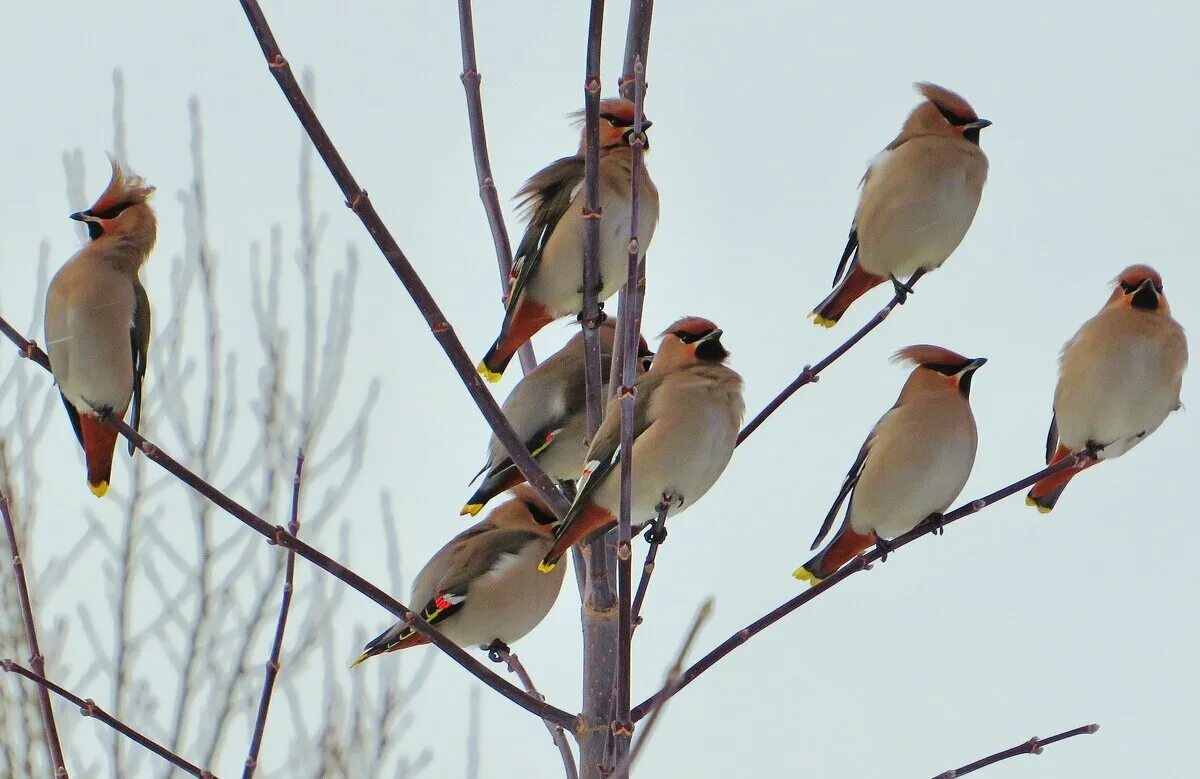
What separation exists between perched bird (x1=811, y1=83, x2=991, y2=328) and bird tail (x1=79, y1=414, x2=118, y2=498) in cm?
205

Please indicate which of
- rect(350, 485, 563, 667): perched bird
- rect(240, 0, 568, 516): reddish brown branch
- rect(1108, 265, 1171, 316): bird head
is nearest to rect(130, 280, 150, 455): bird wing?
rect(350, 485, 563, 667): perched bird

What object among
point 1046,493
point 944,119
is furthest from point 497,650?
point 944,119

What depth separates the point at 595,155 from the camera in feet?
7.85

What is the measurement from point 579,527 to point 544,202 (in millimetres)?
1368

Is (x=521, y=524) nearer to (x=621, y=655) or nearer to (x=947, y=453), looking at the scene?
(x=947, y=453)

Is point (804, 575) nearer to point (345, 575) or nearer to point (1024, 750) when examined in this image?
point (1024, 750)

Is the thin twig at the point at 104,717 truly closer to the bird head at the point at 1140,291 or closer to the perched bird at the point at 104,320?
the perched bird at the point at 104,320

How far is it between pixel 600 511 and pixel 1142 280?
1.99 meters

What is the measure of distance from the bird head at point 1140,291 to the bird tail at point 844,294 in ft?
2.13

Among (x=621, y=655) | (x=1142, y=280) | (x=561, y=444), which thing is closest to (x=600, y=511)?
(x=621, y=655)

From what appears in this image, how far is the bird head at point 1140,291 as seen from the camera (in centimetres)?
414

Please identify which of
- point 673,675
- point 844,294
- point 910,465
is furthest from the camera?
point 844,294

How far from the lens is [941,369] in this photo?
4113 mm

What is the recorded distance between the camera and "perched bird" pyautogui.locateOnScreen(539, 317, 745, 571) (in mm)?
2961
